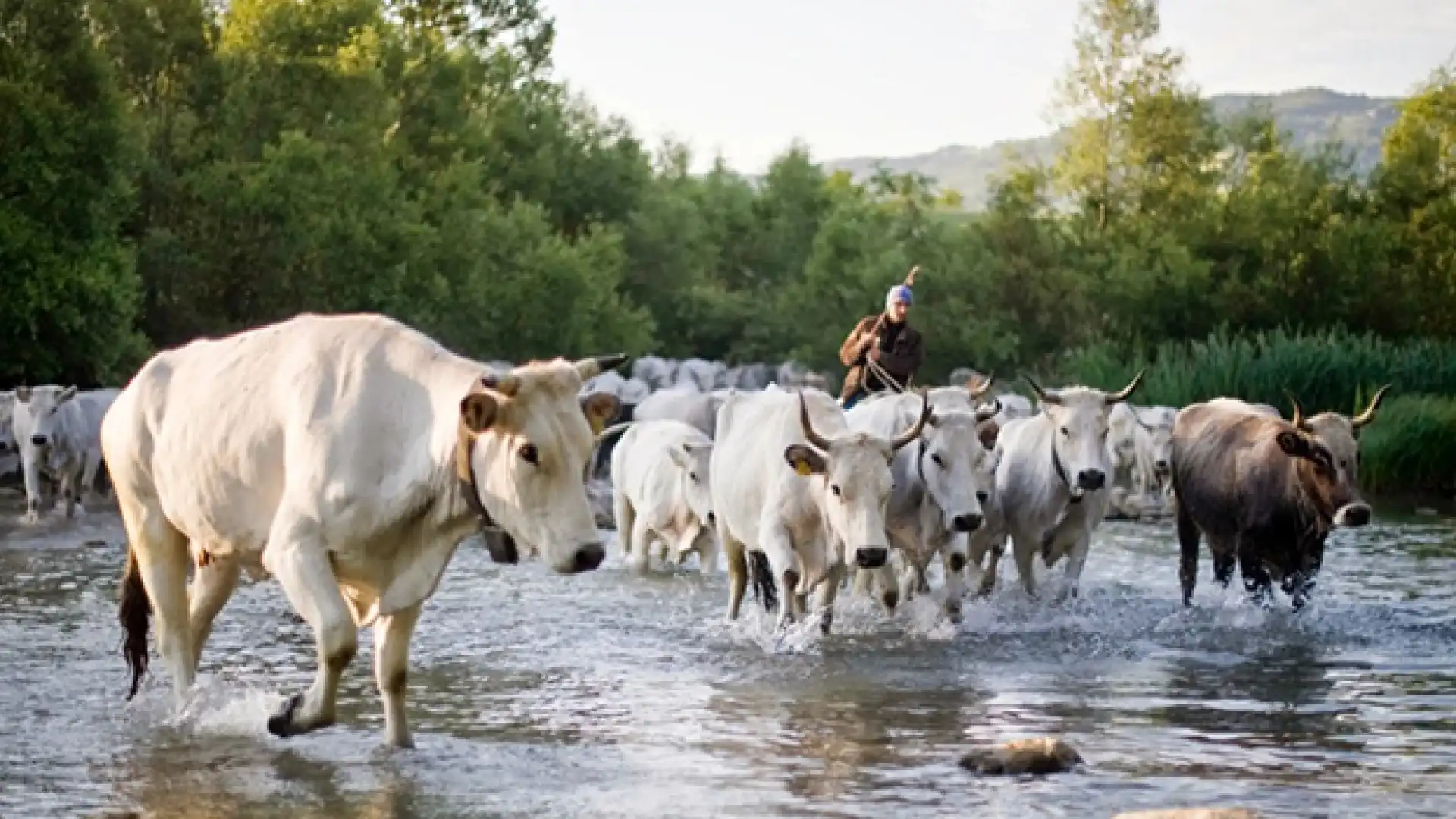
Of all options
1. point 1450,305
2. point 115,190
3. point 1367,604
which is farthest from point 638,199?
point 1367,604

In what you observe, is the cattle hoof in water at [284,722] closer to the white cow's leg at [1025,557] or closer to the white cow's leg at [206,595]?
the white cow's leg at [206,595]

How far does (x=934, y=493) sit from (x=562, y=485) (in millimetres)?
7070

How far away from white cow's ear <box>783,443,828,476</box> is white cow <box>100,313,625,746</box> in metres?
4.10

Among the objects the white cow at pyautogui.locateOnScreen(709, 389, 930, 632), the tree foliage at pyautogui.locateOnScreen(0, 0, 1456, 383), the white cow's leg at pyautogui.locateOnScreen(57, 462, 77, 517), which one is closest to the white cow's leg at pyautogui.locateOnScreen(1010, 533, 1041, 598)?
the white cow at pyautogui.locateOnScreen(709, 389, 930, 632)

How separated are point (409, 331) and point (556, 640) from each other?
617 cm

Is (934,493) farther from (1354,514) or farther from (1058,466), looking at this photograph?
(1354,514)

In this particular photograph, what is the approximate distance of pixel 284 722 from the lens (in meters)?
9.98

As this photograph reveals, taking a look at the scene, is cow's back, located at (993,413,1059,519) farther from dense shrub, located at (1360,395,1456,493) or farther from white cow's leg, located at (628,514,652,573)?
dense shrub, located at (1360,395,1456,493)

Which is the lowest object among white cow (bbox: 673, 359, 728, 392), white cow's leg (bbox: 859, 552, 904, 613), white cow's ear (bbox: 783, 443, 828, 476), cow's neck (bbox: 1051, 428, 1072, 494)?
white cow (bbox: 673, 359, 728, 392)

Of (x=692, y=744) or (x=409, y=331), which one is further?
(x=692, y=744)

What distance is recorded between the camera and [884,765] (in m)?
10.8

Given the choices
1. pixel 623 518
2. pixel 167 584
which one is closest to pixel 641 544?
pixel 623 518

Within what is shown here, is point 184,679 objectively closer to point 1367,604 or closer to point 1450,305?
point 1367,604

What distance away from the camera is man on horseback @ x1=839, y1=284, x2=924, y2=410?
1900 centimetres
